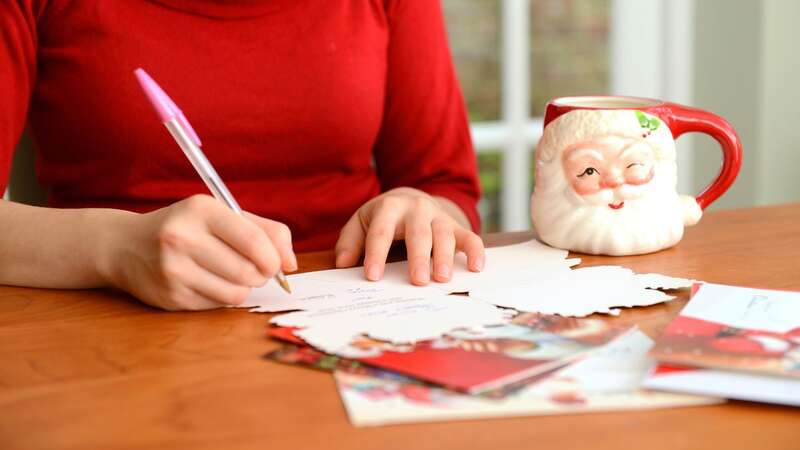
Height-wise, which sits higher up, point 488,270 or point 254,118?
point 254,118

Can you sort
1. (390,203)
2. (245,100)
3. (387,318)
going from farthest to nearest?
(245,100)
(390,203)
(387,318)

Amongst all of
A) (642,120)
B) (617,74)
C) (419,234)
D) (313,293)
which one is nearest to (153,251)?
(313,293)

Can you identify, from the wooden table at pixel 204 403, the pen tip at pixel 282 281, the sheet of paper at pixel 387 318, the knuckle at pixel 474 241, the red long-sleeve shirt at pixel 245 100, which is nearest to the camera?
the wooden table at pixel 204 403

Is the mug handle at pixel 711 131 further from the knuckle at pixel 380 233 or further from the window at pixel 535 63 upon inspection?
the window at pixel 535 63

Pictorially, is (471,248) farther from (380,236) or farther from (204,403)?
(204,403)

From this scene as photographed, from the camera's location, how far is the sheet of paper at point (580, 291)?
0.70 meters

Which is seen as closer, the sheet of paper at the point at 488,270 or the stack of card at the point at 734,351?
the stack of card at the point at 734,351

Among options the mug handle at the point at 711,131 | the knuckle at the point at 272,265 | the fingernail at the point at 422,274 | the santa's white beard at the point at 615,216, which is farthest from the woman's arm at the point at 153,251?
the mug handle at the point at 711,131

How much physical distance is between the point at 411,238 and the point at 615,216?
187mm

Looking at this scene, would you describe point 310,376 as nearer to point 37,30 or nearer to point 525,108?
point 37,30

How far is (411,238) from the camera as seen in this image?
0.83 meters

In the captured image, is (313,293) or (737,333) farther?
(313,293)

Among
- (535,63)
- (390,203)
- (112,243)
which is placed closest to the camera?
(112,243)

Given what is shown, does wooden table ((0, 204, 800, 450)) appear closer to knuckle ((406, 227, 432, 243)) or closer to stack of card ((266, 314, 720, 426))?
stack of card ((266, 314, 720, 426))
